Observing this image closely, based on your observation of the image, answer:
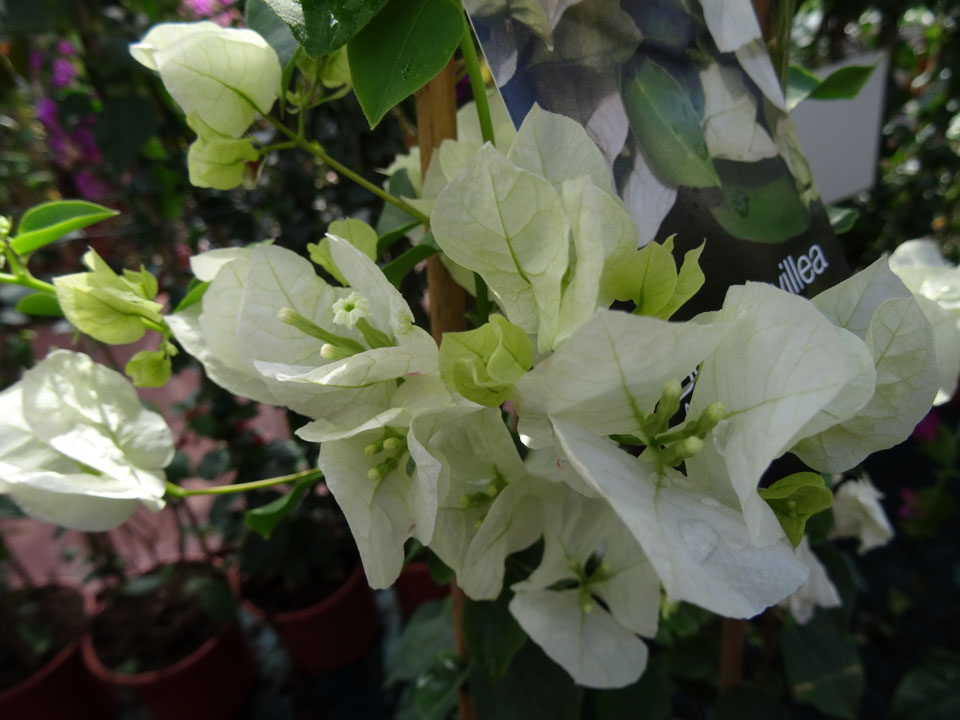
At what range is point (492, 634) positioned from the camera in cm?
42

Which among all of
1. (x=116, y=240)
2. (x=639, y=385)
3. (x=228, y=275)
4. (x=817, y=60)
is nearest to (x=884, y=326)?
(x=639, y=385)

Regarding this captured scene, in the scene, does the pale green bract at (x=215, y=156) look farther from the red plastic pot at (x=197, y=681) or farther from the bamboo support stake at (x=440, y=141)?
the red plastic pot at (x=197, y=681)

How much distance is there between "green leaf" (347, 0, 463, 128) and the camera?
0.27 metres

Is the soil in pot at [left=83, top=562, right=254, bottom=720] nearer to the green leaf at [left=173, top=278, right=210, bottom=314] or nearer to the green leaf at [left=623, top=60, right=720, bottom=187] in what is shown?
the green leaf at [left=173, top=278, right=210, bottom=314]

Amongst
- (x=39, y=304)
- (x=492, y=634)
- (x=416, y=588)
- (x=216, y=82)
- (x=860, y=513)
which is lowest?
(x=416, y=588)

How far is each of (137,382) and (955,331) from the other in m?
0.46

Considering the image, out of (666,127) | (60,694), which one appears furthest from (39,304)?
(60,694)

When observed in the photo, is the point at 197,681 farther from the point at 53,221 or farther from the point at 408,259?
the point at 408,259

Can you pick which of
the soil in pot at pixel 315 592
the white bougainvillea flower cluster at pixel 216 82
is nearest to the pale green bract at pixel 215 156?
the white bougainvillea flower cluster at pixel 216 82

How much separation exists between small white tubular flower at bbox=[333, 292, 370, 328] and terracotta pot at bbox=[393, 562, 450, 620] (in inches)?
39.2

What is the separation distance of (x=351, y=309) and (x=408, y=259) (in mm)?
74

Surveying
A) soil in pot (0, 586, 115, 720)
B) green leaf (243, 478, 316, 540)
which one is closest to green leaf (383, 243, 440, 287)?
green leaf (243, 478, 316, 540)

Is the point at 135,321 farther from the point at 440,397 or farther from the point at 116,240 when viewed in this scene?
the point at 116,240

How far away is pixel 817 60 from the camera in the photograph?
5.13ft
